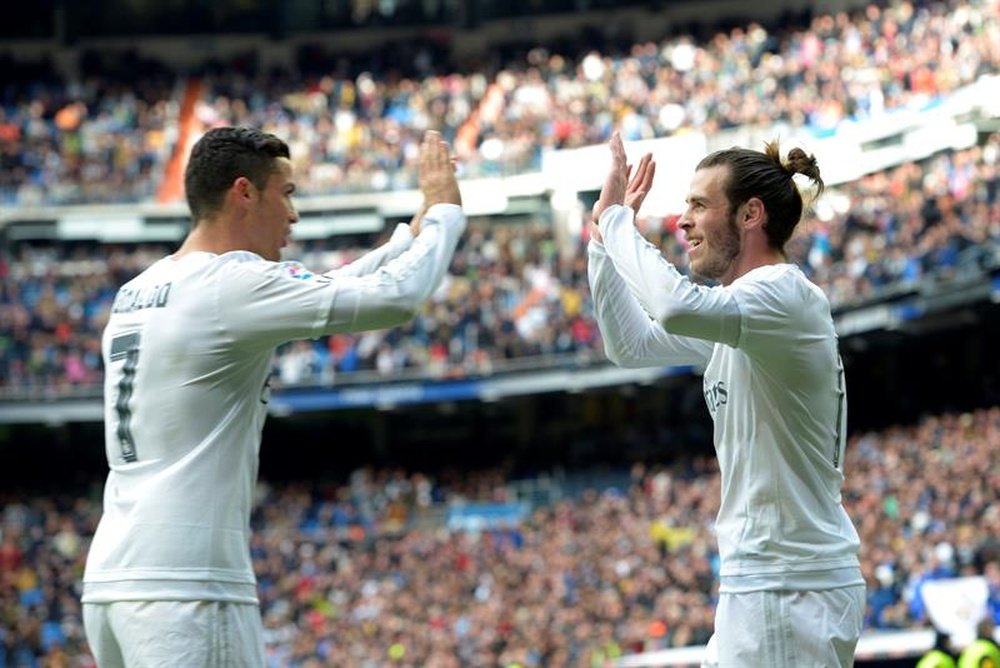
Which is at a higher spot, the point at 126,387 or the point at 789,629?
the point at 126,387

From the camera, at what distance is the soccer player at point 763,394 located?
4438 millimetres

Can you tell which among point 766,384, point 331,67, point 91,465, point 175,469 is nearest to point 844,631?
point 766,384

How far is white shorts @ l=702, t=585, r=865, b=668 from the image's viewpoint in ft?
14.5

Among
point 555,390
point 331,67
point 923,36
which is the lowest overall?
point 555,390

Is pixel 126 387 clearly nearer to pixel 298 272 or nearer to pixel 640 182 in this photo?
pixel 298 272

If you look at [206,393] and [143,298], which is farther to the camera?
[143,298]

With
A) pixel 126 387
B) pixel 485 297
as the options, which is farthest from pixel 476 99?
pixel 126 387

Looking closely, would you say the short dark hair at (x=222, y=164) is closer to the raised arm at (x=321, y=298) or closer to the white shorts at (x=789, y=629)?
the raised arm at (x=321, y=298)

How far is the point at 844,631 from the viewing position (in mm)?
4484

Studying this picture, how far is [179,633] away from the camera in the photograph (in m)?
4.11

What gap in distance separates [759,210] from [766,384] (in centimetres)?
53

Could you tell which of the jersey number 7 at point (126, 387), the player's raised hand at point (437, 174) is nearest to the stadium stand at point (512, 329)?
the player's raised hand at point (437, 174)

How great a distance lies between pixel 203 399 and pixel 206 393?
2 cm

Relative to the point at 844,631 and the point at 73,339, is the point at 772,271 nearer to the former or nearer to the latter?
the point at 844,631
